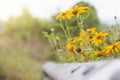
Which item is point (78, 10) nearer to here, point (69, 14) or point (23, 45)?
point (69, 14)

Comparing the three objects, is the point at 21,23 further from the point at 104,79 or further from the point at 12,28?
the point at 104,79

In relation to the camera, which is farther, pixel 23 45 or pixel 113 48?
pixel 23 45

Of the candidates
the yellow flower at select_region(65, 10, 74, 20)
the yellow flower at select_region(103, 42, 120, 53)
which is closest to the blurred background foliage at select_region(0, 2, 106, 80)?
the yellow flower at select_region(65, 10, 74, 20)

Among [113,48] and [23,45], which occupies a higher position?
[113,48]

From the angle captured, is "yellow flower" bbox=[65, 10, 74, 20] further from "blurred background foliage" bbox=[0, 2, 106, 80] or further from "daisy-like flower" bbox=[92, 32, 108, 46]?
"blurred background foliage" bbox=[0, 2, 106, 80]

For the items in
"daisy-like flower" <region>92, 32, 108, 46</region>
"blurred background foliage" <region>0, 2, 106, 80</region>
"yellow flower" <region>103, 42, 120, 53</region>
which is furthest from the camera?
"blurred background foliage" <region>0, 2, 106, 80</region>

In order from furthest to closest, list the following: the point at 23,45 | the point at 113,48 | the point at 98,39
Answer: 1. the point at 23,45
2. the point at 98,39
3. the point at 113,48

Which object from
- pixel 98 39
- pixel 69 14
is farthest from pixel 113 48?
pixel 69 14

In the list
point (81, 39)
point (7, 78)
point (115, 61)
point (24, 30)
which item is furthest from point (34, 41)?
point (115, 61)

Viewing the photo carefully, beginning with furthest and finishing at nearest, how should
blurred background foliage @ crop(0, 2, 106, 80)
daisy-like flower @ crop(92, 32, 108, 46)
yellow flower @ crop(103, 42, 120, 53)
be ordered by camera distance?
blurred background foliage @ crop(0, 2, 106, 80) < daisy-like flower @ crop(92, 32, 108, 46) < yellow flower @ crop(103, 42, 120, 53)

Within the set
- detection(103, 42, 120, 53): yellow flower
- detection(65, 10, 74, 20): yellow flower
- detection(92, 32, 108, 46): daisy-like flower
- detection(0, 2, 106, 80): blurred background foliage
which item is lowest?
detection(0, 2, 106, 80): blurred background foliage
